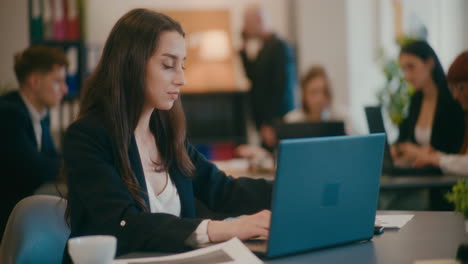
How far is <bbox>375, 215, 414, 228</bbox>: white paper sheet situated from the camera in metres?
1.63

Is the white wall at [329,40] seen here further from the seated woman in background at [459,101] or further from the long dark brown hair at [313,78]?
the seated woman in background at [459,101]

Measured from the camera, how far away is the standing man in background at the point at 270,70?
5906 millimetres

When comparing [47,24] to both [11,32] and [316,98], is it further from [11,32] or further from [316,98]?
[316,98]

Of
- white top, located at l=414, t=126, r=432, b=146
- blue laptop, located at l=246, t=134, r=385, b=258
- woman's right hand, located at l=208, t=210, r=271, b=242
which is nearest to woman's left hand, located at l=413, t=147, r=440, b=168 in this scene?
white top, located at l=414, t=126, r=432, b=146

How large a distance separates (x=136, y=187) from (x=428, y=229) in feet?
2.32

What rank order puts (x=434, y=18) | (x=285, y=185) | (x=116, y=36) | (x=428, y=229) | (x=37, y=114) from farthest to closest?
(x=434, y=18) < (x=37, y=114) < (x=116, y=36) < (x=428, y=229) < (x=285, y=185)

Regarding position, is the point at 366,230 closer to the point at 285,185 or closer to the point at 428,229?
the point at 428,229

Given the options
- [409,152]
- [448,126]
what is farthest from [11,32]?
[448,126]

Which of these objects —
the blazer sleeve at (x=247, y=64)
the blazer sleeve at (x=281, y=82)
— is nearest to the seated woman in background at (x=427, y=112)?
the blazer sleeve at (x=281, y=82)

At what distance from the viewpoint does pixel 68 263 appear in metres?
1.65

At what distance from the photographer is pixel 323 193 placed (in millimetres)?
1354

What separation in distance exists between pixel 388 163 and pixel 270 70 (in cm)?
301

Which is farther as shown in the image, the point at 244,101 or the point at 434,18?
the point at 244,101

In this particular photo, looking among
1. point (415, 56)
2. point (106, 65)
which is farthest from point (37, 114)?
point (415, 56)
